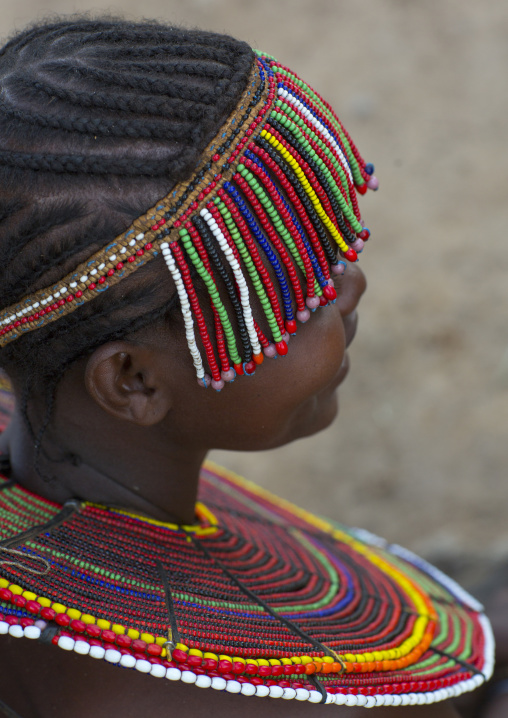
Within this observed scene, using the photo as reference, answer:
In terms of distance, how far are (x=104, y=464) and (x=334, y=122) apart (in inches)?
34.0

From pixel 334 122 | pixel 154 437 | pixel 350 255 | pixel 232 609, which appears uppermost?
pixel 334 122

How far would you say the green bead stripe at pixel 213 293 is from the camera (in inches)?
54.3

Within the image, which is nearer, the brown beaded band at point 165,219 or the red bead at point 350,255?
the brown beaded band at point 165,219

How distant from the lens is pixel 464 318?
430 cm

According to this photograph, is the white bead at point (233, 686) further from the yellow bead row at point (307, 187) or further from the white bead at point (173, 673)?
the yellow bead row at point (307, 187)

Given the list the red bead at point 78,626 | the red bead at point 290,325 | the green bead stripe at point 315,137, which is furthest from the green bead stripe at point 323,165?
the red bead at point 78,626

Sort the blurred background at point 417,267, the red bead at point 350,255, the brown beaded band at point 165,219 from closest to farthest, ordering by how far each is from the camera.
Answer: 1. the brown beaded band at point 165,219
2. the red bead at point 350,255
3. the blurred background at point 417,267

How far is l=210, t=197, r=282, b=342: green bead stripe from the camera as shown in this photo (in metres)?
1.39

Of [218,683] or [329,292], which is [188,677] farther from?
[329,292]

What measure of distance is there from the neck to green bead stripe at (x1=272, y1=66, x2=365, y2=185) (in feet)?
2.22

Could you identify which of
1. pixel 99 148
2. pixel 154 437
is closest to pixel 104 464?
pixel 154 437

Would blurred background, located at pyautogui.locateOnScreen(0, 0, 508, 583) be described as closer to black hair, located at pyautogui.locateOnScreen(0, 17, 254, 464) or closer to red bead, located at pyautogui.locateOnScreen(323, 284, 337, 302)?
black hair, located at pyautogui.locateOnScreen(0, 17, 254, 464)

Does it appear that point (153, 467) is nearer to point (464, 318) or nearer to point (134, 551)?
point (134, 551)

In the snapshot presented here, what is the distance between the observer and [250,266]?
1.44 meters
